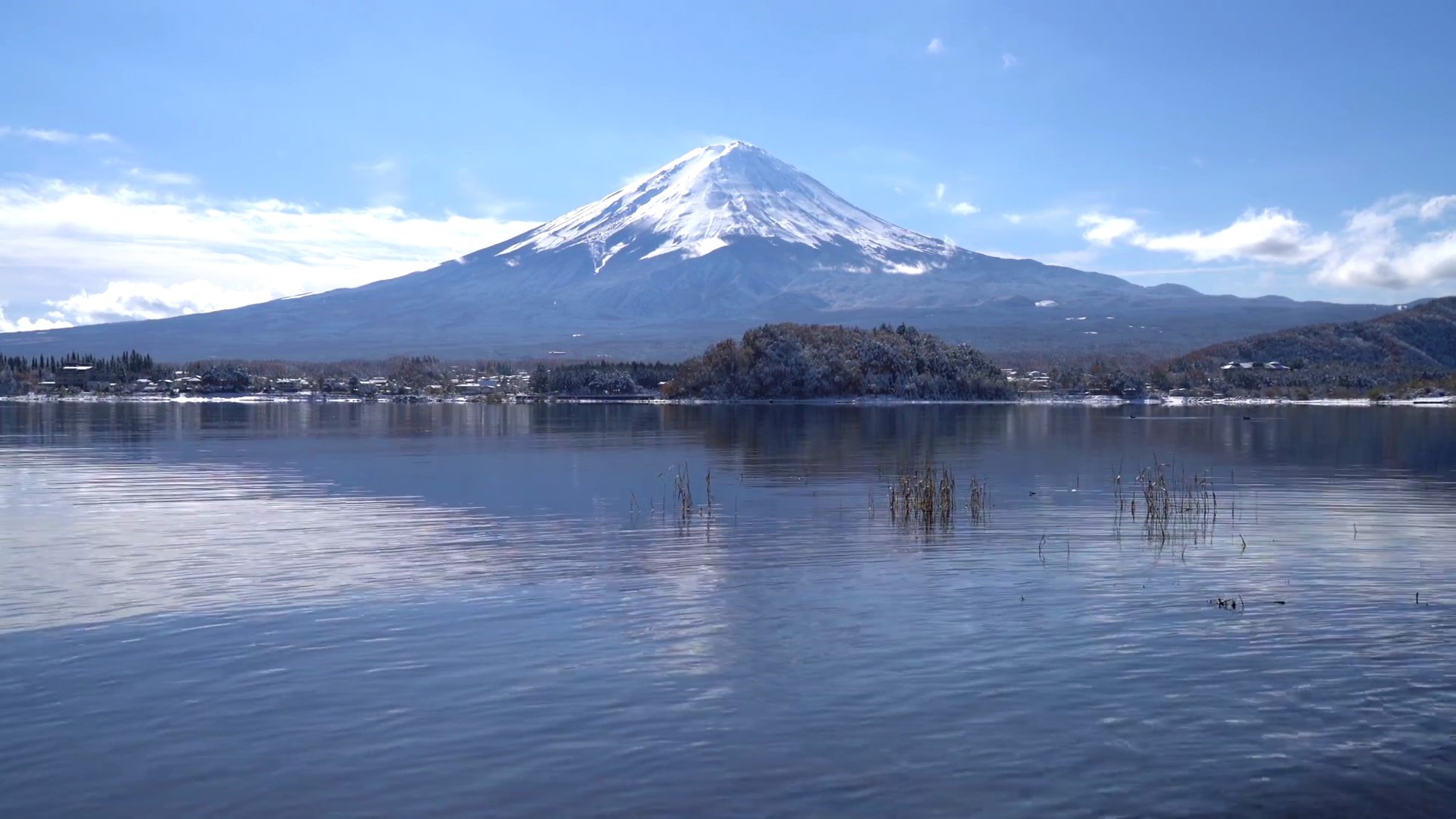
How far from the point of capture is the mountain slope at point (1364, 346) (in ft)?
518

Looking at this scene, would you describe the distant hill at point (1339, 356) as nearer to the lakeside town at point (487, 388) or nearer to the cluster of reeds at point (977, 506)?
the lakeside town at point (487, 388)

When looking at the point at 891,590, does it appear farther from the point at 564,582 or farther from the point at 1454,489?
the point at 1454,489

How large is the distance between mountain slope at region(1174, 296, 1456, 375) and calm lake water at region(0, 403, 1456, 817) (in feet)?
463

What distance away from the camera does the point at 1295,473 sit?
37719 mm

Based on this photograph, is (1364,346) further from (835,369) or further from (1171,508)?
(1171,508)

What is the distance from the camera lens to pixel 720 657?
1370 centimetres

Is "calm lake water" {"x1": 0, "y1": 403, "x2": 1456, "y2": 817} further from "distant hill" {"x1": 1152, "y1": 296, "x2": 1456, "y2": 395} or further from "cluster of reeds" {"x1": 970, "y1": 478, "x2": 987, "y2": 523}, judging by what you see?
"distant hill" {"x1": 1152, "y1": 296, "x2": 1456, "y2": 395}

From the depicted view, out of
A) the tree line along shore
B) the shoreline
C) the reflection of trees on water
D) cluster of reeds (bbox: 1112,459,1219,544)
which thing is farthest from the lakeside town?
cluster of reeds (bbox: 1112,459,1219,544)

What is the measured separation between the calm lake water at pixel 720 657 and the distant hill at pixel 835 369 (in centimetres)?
8463

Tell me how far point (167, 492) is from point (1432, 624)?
94.8 ft

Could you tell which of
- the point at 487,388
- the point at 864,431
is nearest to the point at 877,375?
the point at 864,431

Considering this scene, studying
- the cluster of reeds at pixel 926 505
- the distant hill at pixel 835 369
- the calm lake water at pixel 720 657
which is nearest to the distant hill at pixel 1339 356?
the distant hill at pixel 835 369

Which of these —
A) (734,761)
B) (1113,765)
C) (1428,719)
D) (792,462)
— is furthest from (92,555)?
(792,462)

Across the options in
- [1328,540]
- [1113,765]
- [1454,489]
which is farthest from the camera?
[1454,489]
